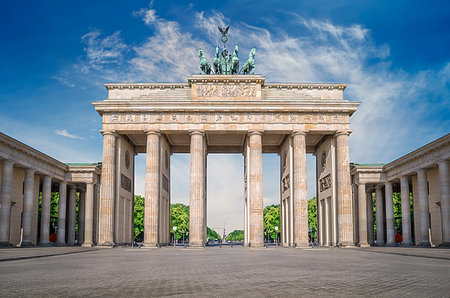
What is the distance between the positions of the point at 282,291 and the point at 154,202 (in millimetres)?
36130

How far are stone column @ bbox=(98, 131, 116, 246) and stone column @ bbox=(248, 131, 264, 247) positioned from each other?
46.9 feet

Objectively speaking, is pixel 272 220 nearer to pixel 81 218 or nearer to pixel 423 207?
pixel 81 218

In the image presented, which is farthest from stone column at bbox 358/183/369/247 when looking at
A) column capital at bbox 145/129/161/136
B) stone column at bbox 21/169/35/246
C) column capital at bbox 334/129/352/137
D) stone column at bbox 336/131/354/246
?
stone column at bbox 21/169/35/246

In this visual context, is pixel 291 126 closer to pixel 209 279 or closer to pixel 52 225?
pixel 209 279

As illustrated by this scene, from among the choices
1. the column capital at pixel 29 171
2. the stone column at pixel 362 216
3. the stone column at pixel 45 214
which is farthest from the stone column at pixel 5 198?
the stone column at pixel 362 216

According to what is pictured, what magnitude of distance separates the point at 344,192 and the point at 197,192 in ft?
49.6

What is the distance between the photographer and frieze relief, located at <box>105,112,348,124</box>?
4594 cm

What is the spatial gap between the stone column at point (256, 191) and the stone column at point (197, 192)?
5069mm

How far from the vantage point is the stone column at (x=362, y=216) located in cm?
4666

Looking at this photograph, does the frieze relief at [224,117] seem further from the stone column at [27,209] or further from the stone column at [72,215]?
the stone column at [72,215]

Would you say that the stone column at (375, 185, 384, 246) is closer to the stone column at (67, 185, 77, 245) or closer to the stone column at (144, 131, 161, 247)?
the stone column at (144, 131, 161, 247)

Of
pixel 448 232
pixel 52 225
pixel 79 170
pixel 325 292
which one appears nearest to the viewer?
pixel 325 292

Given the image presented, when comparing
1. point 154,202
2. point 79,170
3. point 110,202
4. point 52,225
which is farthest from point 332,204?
point 52,225

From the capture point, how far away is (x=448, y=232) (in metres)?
37.3
